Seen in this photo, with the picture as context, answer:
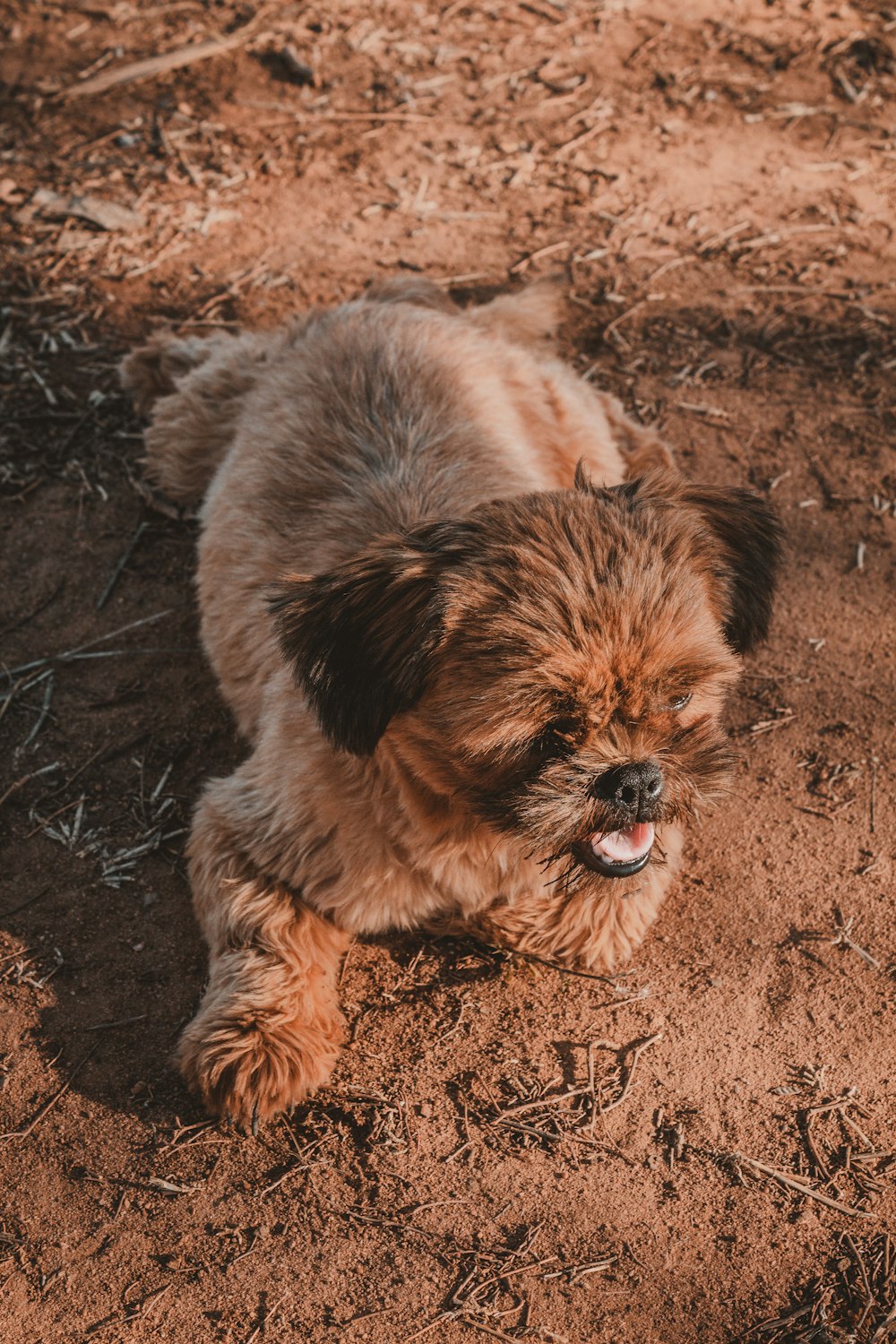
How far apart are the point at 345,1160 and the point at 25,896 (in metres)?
1.62

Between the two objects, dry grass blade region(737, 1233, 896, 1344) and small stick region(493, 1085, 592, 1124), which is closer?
dry grass blade region(737, 1233, 896, 1344)

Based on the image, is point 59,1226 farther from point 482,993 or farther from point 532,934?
point 532,934

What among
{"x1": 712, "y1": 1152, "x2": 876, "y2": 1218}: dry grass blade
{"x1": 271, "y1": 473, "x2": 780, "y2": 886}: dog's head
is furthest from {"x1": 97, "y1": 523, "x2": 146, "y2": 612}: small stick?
{"x1": 712, "y1": 1152, "x2": 876, "y2": 1218}: dry grass blade

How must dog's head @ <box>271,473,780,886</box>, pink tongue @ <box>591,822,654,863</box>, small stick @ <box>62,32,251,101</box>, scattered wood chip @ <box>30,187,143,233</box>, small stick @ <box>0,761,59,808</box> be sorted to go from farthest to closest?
small stick @ <box>62,32,251,101</box> < scattered wood chip @ <box>30,187,143,233</box> < small stick @ <box>0,761,59,808</box> < pink tongue @ <box>591,822,654,863</box> < dog's head @ <box>271,473,780,886</box>

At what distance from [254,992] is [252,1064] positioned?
0.83 feet

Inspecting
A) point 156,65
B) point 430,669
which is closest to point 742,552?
point 430,669

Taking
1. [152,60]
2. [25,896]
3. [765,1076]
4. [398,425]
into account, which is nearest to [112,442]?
[398,425]

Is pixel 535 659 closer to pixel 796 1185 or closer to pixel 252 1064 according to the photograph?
pixel 252 1064

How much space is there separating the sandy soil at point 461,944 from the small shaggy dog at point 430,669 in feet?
1.02

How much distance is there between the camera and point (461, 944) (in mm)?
4230

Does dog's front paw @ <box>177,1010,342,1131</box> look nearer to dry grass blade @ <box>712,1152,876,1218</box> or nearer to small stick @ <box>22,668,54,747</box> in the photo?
dry grass blade @ <box>712,1152,876,1218</box>

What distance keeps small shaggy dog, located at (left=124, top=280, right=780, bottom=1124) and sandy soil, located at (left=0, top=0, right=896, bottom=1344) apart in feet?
1.02

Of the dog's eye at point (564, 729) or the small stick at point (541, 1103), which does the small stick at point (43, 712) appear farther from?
the dog's eye at point (564, 729)

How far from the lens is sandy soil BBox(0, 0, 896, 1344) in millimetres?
3389
